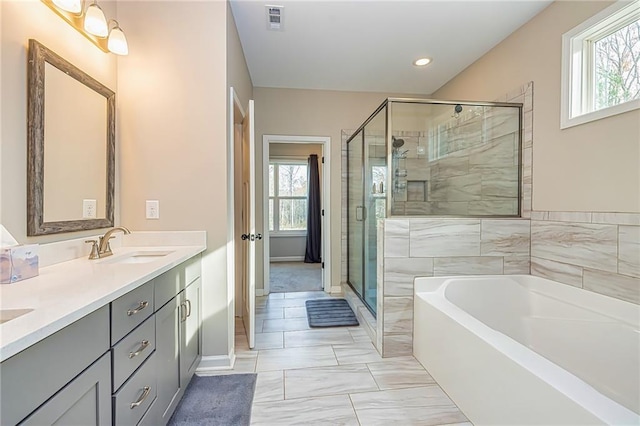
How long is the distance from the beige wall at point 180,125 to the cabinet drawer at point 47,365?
45.8 inches

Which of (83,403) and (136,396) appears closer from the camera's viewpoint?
(83,403)

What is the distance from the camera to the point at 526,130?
2.44 m

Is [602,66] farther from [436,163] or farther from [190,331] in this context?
[190,331]

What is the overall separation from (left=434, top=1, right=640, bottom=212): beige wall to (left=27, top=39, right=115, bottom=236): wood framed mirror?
3180 mm

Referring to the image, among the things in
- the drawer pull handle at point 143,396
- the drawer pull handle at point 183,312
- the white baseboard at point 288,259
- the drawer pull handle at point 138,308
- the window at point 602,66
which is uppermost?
the window at point 602,66

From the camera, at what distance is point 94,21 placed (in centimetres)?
164

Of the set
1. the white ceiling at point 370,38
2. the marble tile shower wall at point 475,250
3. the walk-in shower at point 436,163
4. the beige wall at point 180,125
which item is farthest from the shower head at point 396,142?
the beige wall at point 180,125

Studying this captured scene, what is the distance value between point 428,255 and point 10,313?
2.30 m

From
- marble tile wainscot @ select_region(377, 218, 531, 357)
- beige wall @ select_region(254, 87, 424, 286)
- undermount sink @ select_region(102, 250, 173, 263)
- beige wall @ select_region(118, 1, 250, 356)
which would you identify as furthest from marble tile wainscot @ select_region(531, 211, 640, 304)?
undermount sink @ select_region(102, 250, 173, 263)

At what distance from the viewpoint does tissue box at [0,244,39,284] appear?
3.69ft

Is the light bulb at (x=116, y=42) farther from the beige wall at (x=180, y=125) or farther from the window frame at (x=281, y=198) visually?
the window frame at (x=281, y=198)

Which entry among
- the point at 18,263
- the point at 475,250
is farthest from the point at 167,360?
the point at 475,250

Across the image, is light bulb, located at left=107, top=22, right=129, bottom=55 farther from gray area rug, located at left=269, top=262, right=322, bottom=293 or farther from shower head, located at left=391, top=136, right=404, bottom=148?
gray area rug, located at left=269, top=262, right=322, bottom=293

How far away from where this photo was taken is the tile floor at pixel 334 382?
162 cm
